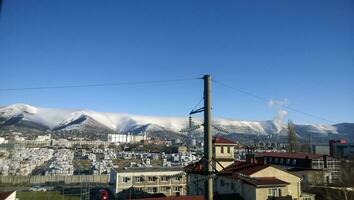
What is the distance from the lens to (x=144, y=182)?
26.5 meters

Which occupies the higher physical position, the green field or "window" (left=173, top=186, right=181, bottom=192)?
"window" (left=173, top=186, right=181, bottom=192)

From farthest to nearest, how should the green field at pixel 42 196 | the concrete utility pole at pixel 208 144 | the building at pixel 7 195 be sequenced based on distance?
the green field at pixel 42 196, the building at pixel 7 195, the concrete utility pole at pixel 208 144

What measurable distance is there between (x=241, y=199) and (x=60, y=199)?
15.7 metres

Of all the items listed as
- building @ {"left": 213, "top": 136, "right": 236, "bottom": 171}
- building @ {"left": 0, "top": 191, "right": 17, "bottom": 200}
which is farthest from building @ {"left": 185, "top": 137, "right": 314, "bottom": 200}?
building @ {"left": 0, "top": 191, "right": 17, "bottom": 200}

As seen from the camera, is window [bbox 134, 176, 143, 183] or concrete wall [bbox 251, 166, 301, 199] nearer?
concrete wall [bbox 251, 166, 301, 199]

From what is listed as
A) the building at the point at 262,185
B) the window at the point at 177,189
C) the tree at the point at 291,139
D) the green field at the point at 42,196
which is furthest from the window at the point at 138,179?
the tree at the point at 291,139

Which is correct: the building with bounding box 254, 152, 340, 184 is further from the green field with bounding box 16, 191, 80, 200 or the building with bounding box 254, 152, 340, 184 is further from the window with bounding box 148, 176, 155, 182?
the green field with bounding box 16, 191, 80, 200

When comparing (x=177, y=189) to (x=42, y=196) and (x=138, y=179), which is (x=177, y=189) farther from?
(x=42, y=196)

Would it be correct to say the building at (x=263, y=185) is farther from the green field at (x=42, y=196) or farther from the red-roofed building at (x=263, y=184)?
the green field at (x=42, y=196)

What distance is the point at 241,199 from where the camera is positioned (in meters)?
15.2

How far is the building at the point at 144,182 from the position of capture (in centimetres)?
2588

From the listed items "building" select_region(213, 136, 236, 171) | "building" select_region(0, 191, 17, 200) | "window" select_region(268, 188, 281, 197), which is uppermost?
"building" select_region(213, 136, 236, 171)

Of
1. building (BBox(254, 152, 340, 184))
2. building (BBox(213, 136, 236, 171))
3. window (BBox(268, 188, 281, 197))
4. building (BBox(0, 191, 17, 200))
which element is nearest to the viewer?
building (BBox(0, 191, 17, 200))

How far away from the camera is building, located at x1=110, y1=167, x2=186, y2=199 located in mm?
25875
